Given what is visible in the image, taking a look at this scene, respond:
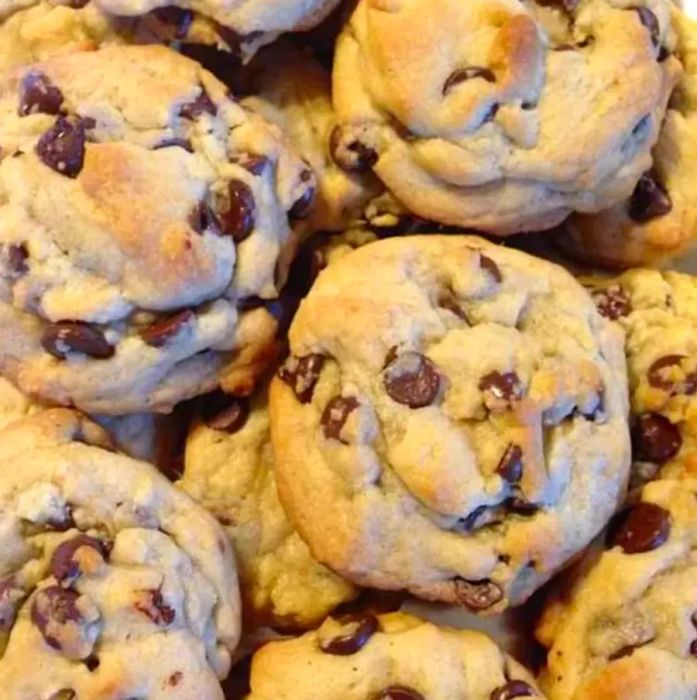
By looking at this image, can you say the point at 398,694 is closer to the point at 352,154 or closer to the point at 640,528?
the point at 640,528

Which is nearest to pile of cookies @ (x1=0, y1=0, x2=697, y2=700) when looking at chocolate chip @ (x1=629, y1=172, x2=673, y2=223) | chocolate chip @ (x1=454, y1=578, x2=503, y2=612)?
chocolate chip @ (x1=454, y1=578, x2=503, y2=612)

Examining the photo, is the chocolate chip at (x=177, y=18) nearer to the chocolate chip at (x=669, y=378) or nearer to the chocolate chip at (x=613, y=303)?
the chocolate chip at (x=613, y=303)

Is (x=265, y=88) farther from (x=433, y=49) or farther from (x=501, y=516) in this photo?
(x=501, y=516)

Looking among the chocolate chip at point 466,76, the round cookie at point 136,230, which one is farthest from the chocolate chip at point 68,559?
the chocolate chip at point 466,76

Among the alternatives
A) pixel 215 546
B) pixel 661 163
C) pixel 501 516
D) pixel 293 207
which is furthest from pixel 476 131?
pixel 215 546

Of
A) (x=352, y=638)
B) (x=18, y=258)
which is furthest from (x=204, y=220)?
(x=352, y=638)

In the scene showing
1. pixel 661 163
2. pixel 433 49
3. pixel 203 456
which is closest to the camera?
pixel 433 49
